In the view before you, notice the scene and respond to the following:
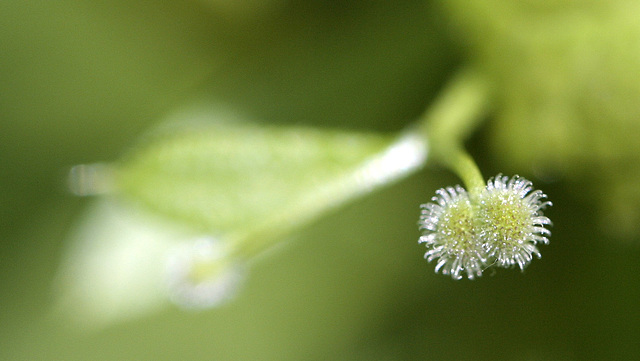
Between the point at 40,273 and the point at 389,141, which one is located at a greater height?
the point at 40,273

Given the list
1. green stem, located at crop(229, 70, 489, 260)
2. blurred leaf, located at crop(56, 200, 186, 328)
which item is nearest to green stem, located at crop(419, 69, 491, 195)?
green stem, located at crop(229, 70, 489, 260)

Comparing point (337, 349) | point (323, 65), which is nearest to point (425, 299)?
point (337, 349)

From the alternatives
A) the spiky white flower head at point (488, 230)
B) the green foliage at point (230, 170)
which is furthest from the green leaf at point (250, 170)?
the spiky white flower head at point (488, 230)

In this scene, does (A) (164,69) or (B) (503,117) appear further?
(A) (164,69)

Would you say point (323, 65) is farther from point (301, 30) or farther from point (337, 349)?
point (337, 349)

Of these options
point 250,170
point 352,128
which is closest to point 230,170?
point 250,170

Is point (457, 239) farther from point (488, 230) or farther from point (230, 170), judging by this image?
point (230, 170)

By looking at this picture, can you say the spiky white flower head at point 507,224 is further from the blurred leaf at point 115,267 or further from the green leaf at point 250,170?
the blurred leaf at point 115,267
